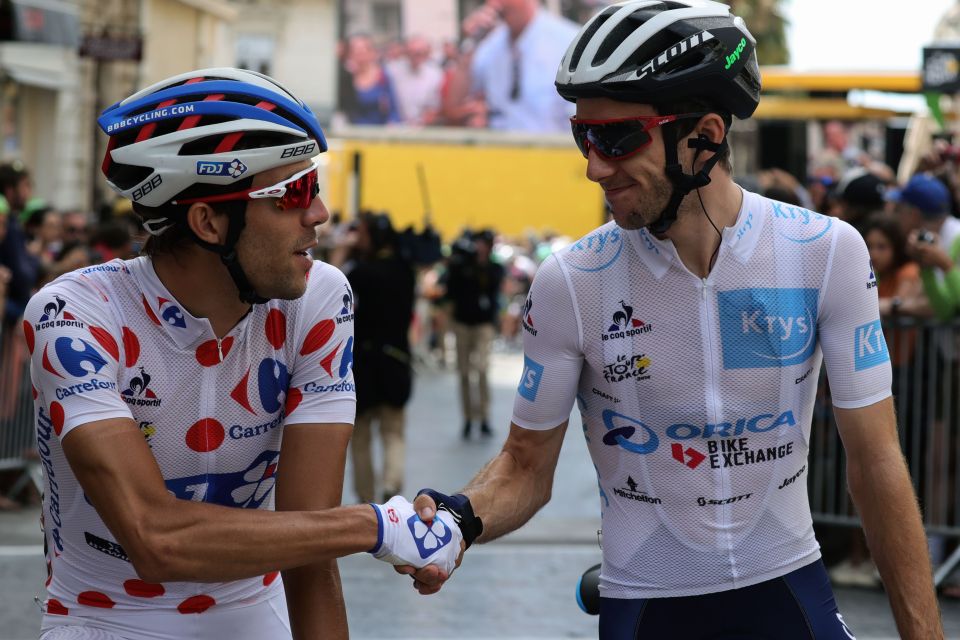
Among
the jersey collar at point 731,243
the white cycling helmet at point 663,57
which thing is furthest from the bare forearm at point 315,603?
the white cycling helmet at point 663,57

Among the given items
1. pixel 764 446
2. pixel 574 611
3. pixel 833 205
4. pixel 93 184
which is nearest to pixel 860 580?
pixel 574 611

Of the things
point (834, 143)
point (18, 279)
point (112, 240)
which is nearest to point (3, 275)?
point (18, 279)

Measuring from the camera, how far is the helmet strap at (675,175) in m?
3.25

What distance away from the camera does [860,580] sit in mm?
8461

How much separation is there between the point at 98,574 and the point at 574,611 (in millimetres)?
5017

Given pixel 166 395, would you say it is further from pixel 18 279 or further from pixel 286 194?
pixel 18 279

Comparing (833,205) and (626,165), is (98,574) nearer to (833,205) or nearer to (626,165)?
(626,165)

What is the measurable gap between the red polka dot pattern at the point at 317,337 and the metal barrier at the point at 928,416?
Answer: 554 cm

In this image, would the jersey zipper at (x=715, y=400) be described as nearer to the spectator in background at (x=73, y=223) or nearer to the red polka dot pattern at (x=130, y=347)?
the red polka dot pattern at (x=130, y=347)

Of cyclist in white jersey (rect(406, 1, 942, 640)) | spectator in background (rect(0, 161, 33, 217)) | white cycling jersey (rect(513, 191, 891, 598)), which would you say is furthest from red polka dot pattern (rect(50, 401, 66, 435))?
spectator in background (rect(0, 161, 33, 217))

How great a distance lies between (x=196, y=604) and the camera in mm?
3068

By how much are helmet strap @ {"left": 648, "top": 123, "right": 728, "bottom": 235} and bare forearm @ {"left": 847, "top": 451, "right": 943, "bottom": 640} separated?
676 mm

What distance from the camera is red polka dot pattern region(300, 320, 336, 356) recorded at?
320 centimetres

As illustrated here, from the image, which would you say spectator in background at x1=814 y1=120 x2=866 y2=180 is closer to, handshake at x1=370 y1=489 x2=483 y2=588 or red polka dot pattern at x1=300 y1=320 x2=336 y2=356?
handshake at x1=370 y1=489 x2=483 y2=588
